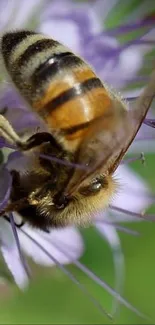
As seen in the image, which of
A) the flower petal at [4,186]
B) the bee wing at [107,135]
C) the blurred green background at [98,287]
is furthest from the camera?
the blurred green background at [98,287]

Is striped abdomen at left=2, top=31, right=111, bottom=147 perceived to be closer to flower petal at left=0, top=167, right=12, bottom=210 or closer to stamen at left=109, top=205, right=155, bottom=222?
flower petal at left=0, top=167, right=12, bottom=210

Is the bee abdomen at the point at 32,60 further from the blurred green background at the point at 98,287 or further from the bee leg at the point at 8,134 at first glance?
the blurred green background at the point at 98,287

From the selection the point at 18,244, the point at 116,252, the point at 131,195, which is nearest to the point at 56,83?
the point at 18,244

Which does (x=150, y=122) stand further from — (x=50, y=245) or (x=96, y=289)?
(x=96, y=289)

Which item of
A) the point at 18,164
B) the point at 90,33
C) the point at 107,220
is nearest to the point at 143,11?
the point at 90,33

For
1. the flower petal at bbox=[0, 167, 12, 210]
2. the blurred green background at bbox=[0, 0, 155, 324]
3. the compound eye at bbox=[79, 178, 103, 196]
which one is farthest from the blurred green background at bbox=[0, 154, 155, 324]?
the compound eye at bbox=[79, 178, 103, 196]

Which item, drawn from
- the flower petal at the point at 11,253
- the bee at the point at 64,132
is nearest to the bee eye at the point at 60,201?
the bee at the point at 64,132

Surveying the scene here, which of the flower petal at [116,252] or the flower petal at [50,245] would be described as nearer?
the flower petal at [50,245]

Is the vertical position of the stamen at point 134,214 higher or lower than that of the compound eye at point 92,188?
lower

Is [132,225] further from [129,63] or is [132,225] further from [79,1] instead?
[79,1]
